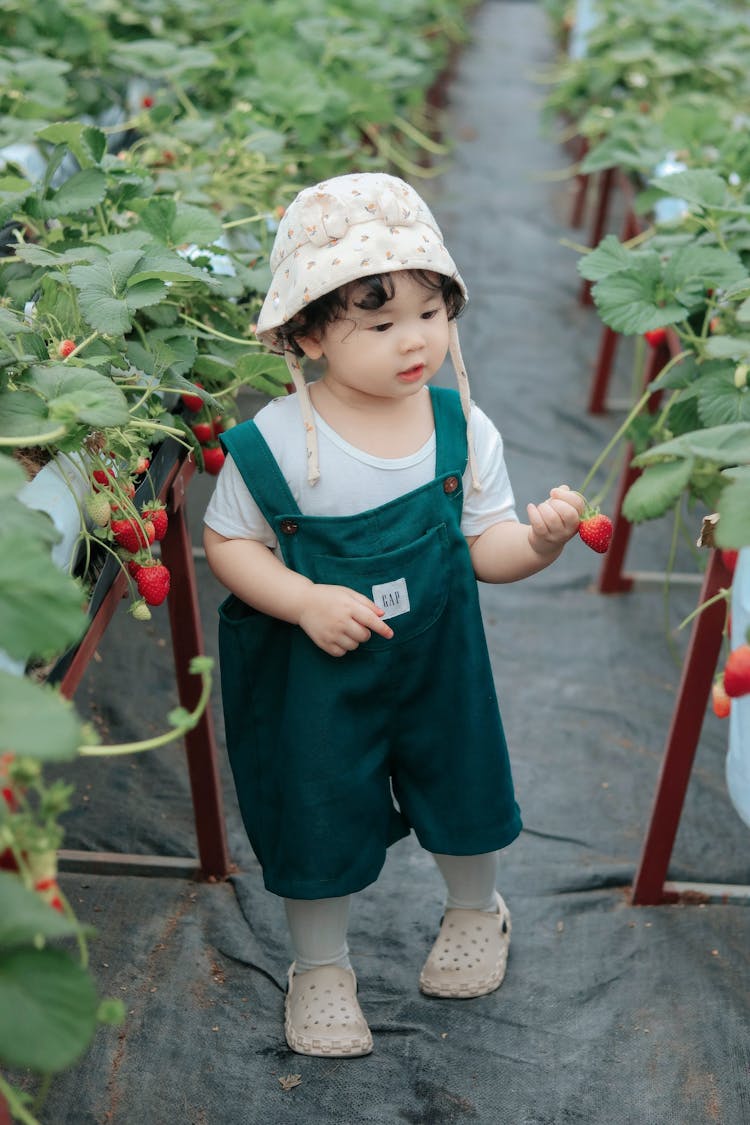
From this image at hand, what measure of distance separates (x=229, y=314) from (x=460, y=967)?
0.87 metres

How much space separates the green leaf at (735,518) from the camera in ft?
3.10

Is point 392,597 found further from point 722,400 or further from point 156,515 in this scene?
point 722,400

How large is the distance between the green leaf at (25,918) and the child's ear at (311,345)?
0.72 metres

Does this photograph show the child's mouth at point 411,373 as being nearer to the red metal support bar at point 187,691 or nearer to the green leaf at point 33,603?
the red metal support bar at point 187,691

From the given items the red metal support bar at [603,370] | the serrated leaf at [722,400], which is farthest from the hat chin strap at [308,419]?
the red metal support bar at [603,370]

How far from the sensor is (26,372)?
1144 millimetres

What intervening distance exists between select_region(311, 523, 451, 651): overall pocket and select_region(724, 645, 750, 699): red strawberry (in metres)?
0.38

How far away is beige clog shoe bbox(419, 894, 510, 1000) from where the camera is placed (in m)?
1.65

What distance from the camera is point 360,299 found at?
1.25 metres

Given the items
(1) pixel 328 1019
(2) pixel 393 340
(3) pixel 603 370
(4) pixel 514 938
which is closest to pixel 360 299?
(2) pixel 393 340

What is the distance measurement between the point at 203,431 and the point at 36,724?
83 cm

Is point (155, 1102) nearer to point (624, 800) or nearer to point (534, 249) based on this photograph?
point (624, 800)

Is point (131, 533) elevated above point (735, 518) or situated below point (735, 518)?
below

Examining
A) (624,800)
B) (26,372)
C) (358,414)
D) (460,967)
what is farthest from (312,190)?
(624,800)
